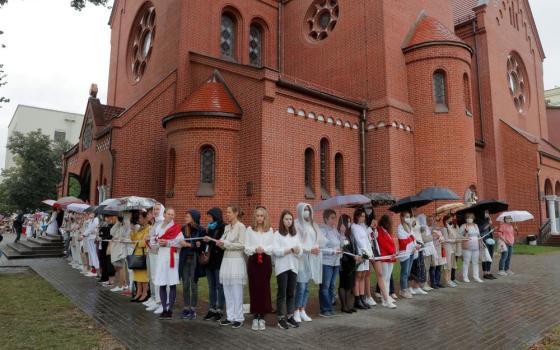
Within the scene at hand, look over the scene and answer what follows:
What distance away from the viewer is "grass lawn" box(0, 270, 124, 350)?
5.32 metres

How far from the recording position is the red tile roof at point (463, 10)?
882 inches

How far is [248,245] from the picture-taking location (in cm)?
621

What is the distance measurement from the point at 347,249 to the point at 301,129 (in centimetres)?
731

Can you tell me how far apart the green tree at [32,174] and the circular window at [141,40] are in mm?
20962

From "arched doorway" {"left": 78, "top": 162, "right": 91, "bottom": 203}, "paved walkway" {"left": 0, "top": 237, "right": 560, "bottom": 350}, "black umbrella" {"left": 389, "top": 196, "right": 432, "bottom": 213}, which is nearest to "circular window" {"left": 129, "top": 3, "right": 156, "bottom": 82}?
"arched doorway" {"left": 78, "top": 162, "right": 91, "bottom": 203}

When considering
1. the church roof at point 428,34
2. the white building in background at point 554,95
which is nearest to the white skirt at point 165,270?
the church roof at point 428,34

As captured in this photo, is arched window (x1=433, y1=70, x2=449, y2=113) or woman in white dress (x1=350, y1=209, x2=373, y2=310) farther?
arched window (x1=433, y1=70, x2=449, y2=113)

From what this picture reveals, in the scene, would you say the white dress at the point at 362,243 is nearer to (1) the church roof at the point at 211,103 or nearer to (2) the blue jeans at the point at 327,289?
(2) the blue jeans at the point at 327,289

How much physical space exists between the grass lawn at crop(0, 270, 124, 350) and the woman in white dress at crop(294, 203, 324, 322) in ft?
9.24

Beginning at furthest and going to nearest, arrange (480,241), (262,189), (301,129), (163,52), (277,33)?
(277,33) → (163,52) → (301,129) → (262,189) → (480,241)

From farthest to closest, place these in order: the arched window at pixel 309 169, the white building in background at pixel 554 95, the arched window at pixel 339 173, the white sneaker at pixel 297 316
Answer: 1. the white building in background at pixel 554 95
2. the arched window at pixel 339 173
3. the arched window at pixel 309 169
4. the white sneaker at pixel 297 316

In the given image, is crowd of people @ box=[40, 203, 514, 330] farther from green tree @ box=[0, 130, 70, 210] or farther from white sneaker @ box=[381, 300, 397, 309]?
green tree @ box=[0, 130, 70, 210]

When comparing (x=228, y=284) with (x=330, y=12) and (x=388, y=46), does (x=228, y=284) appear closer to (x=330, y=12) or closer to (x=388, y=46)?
(x=388, y=46)

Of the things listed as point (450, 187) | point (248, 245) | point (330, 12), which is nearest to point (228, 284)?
point (248, 245)
